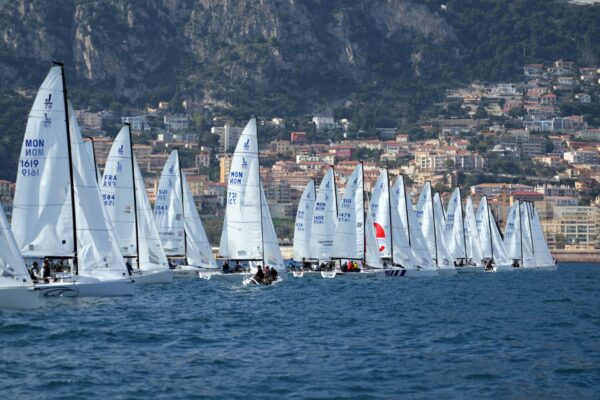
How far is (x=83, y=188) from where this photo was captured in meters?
37.6

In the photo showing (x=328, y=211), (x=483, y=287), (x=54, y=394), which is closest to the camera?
(x=54, y=394)

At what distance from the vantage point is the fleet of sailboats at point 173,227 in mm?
36406

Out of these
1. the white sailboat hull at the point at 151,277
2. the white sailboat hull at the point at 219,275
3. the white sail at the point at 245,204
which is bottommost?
the white sailboat hull at the point at 219,275

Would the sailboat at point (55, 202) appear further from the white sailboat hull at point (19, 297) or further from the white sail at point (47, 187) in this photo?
the white sailboat hull at point (19, 297)

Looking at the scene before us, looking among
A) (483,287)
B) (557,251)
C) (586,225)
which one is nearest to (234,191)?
(483,287)

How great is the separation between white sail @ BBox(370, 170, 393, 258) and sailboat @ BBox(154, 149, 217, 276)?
292 inches

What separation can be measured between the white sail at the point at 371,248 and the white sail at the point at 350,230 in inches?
8.3

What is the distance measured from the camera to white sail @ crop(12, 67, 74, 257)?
3631 cm

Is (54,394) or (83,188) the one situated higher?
(83,188)

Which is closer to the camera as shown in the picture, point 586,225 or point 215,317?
point 215,317

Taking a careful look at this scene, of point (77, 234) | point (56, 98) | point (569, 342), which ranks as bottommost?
point (569, 342)

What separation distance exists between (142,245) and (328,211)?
16068 mm

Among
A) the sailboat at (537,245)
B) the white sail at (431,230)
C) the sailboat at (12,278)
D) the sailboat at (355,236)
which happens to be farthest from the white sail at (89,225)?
the sailboat at (537,245)

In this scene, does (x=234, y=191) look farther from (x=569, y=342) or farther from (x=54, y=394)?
(x=54, y=394)
